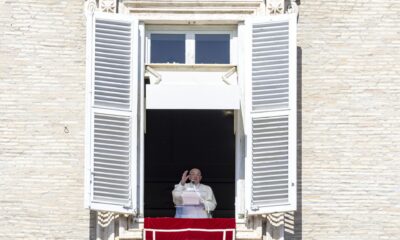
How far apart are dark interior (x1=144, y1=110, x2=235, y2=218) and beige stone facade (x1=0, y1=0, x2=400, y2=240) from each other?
5.15 m

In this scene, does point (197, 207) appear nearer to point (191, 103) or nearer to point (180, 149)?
point (191, 103)

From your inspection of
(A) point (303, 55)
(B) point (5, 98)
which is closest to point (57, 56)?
(B) point (5, 98)

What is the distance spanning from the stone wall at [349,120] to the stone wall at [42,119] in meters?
2.75

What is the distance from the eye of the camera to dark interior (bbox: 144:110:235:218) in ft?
83.6

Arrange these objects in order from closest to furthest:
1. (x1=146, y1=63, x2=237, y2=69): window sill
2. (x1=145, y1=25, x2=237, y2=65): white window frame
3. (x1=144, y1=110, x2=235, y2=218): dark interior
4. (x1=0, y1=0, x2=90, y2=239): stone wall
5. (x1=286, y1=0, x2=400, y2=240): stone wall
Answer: (x1=0, y1=0, x2=90, y2=239): stone wall
(x1=286, y1=0, x2=400, y2=240): stone wall
(x1=146, y1=63, x2=237, y2=69): window sill
(x1=145, y1=25, x2=237, y2=65): white window frame
(x1=144, y1=110, x2=235, y2=218): dark interior

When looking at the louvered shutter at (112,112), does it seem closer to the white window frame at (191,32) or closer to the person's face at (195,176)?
the white window frame at (191,32)

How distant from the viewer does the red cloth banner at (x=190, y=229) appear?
63.5 feet

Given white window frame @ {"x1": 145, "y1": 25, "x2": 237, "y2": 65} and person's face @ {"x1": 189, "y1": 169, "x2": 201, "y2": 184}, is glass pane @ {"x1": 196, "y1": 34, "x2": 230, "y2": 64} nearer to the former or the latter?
white window frame @ {"x1": 145, "y1": 25, "x2": 237, "y2": 65}

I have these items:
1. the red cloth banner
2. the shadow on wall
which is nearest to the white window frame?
the shadow on wall

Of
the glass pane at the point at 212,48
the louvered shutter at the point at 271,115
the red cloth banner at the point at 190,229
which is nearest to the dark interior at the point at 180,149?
the glass pane at the point at 212,48

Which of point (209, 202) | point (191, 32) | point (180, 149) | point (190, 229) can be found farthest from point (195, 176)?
point (180, 149)

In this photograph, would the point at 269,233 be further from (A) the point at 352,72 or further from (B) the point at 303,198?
(A) the point at 352,72

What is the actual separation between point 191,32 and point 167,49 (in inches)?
14.5

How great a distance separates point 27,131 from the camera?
19969 millimetres
